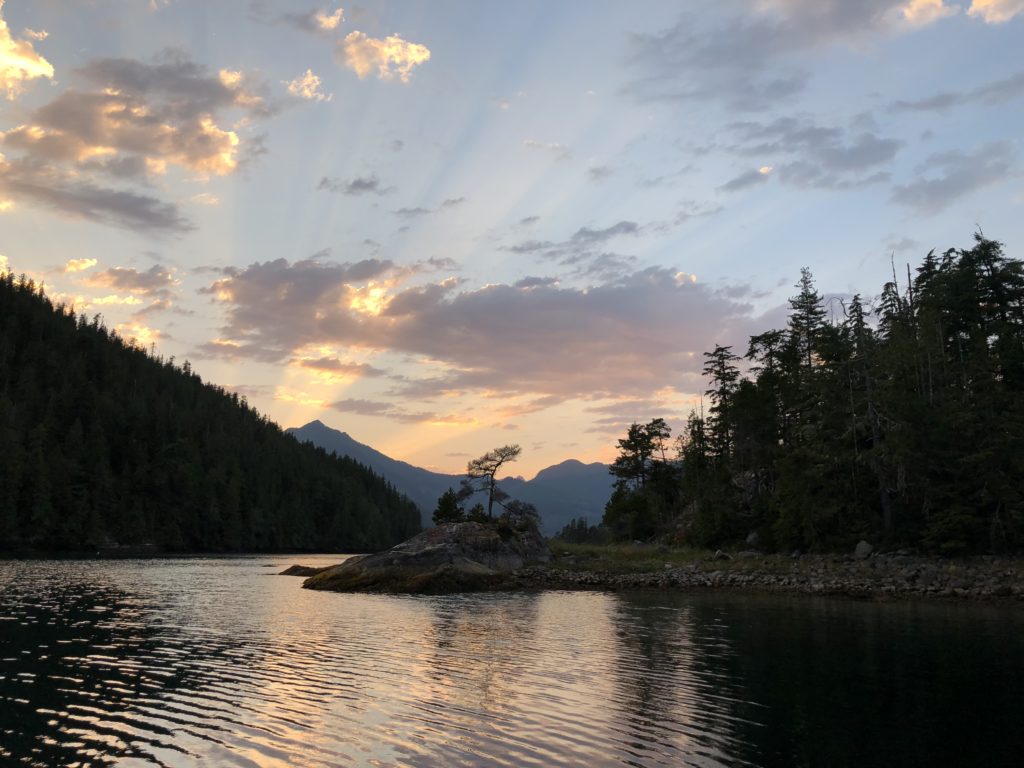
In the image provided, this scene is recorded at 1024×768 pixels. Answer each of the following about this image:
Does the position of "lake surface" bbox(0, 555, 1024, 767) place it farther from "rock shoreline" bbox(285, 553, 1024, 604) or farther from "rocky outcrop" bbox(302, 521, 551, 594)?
"rocky outcrop" bbox(302, 521, 551, 594)

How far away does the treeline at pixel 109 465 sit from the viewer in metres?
120

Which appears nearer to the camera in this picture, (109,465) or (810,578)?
(810,578)

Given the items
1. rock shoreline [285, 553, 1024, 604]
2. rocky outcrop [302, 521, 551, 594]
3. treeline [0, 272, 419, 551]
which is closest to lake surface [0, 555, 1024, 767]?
rock shoreline [285, 553, 1024, 604]

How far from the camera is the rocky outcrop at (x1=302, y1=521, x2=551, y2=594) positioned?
190ft

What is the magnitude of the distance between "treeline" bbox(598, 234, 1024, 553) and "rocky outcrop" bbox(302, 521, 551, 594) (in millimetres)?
25532

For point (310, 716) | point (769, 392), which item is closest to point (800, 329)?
point (769, 392)

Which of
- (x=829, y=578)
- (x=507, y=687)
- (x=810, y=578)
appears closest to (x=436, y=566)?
(x=810, y=578)

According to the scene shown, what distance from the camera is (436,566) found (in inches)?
2354

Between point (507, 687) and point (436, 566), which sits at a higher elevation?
point (436, 566)

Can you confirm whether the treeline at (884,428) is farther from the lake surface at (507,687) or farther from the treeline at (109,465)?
the treeline at (109,465)

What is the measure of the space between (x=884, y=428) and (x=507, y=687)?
178 feet

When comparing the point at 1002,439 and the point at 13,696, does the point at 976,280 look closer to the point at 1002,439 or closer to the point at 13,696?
the point at 1002,439

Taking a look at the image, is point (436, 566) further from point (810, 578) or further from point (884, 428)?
point (884, 428)

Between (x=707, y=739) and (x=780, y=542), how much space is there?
5604 centimetres
